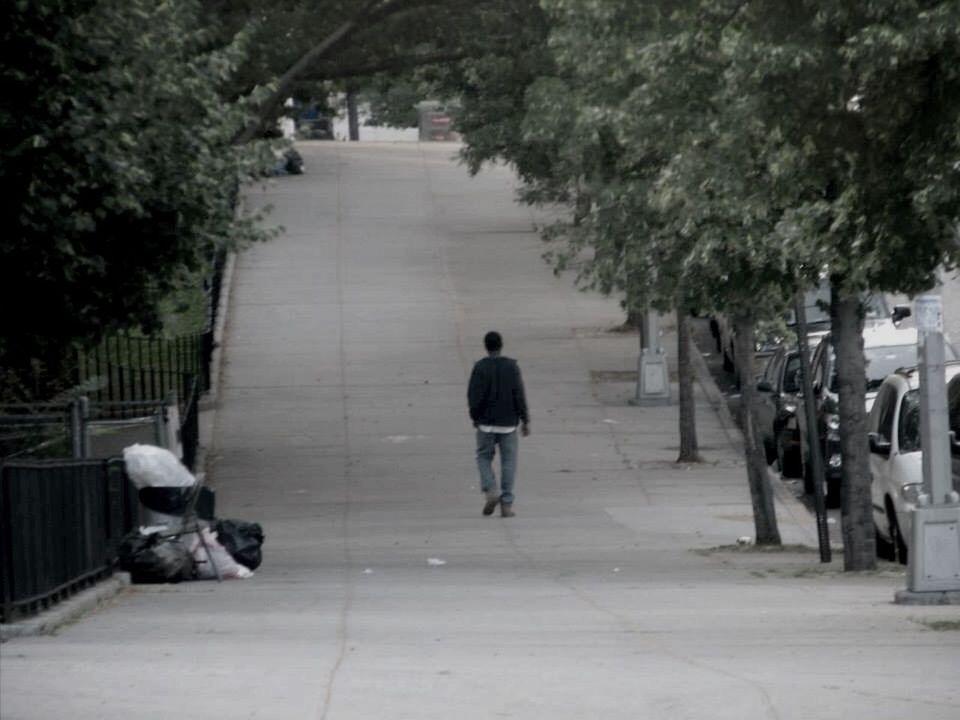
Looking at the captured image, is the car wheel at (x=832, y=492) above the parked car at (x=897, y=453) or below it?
below

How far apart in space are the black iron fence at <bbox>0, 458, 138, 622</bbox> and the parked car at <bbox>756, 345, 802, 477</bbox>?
900 centimetres

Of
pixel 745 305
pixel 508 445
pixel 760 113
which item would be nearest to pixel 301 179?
pixel 508 445

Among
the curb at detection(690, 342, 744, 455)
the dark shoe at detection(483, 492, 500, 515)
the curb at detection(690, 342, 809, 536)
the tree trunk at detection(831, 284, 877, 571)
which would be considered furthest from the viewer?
the curb at detection(690, 342, 744, 455)

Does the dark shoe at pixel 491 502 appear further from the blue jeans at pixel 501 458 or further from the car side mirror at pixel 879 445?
the car side mirror at pixel 879 445

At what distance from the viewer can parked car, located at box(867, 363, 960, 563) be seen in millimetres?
14164

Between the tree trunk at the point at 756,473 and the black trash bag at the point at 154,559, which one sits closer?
the black trash bag at the point at 154,559

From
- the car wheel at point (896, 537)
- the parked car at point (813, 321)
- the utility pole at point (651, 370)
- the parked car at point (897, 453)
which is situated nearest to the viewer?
the parked car at point (897, 453)

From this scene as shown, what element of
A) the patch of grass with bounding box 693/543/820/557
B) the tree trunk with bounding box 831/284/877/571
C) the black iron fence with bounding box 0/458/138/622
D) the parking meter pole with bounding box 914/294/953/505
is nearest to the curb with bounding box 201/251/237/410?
the patch of grass with bounding box 693/543/820/557

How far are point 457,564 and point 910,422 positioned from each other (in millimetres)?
3860

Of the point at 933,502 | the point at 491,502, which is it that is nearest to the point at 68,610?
the point at 933,502

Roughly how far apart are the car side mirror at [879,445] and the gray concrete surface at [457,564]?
109cm

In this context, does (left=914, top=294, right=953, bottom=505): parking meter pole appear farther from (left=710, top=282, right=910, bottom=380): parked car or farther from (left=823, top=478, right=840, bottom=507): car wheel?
(left=710, top=282, right=910, bottom=380): parked car

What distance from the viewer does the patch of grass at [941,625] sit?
9836 mm

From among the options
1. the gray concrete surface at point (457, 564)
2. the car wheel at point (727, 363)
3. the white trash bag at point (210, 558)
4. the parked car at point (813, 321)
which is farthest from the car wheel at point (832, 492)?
the car wheel at point (727, 363)
